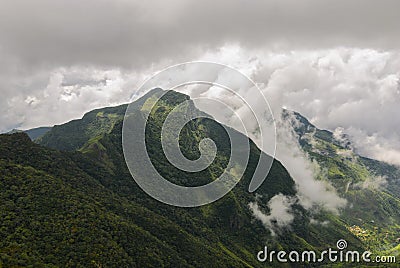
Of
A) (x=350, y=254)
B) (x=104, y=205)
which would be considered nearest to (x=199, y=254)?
(x=104, y=205)

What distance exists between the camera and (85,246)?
259ft

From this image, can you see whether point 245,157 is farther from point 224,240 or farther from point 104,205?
point 224,240

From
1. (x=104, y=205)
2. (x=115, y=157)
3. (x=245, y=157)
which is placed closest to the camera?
(x=245, y=157)

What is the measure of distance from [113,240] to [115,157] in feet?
216

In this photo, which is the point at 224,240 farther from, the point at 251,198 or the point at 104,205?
the point at 104,205

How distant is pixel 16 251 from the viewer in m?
68.8

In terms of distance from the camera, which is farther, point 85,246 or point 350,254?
point 350,254

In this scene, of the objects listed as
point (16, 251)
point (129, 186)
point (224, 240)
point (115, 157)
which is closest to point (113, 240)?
point (16, 251)

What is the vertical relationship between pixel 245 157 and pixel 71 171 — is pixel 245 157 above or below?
below

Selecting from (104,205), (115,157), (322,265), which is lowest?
(322,265)

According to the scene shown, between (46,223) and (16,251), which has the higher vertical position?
(46,223)

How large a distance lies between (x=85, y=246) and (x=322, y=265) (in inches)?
A: 5449

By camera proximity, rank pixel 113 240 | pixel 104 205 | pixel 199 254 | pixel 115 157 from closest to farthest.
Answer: pixel 113 240 < pixel 104 205 < pixel 199 254 < pixel 115 157

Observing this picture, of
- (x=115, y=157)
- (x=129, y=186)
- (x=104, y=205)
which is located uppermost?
(x=115, y=157)
